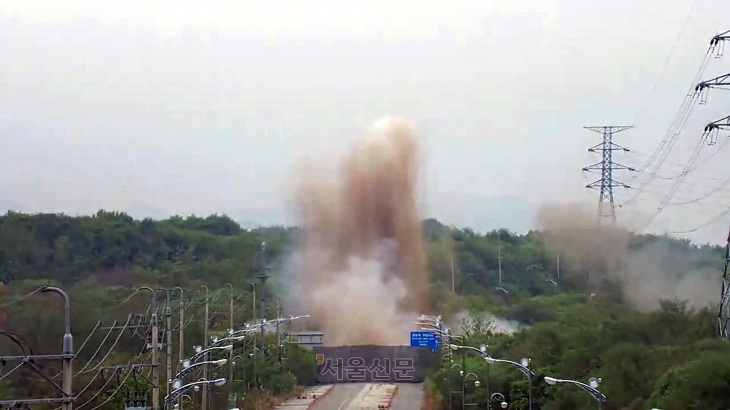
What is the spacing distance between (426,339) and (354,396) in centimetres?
607

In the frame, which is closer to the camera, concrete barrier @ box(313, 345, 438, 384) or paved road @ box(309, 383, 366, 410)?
paved road @ box(309, 383, 366, 410)

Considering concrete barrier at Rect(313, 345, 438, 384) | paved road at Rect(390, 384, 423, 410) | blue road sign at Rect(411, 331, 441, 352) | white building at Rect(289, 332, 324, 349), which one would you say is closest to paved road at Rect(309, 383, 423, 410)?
paved road at Rect(390, 384, 423, 410)

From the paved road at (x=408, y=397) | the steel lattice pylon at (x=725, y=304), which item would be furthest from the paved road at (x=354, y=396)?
the steel lattice pylon at (x=725, y=304)

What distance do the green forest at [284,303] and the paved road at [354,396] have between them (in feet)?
4.96

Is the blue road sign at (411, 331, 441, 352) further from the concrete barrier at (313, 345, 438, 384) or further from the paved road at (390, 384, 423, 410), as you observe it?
the concrete barrier at (313, 345, 438, 384)

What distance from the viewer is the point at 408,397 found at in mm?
69188

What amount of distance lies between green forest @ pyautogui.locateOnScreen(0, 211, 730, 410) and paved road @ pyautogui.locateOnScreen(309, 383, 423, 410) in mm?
1511

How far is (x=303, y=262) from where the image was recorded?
84.6 meters

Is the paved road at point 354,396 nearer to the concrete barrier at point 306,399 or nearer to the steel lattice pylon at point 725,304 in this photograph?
the concrete barrier at point 306,399

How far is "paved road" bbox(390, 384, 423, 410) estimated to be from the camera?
61656 millimetres

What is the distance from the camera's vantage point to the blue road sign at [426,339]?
68.9m

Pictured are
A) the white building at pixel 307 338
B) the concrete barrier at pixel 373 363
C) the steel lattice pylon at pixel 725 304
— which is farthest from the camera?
the concrete barrier at pixel 373 363

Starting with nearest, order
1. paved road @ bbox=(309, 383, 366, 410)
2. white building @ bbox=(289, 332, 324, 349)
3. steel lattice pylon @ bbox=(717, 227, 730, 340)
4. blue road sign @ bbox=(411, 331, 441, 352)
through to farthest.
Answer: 1. steel lattice pylon @ bbox=(717, 227, 730, 340)
2. paved road @ bbox=(309, 383, 366, 410)
3. blue road sign @ bbox=(411, 331, 441, 352)
4. white building @ bbox=(289, 332, 324, 349)

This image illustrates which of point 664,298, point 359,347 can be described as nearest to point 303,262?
point 359,347
